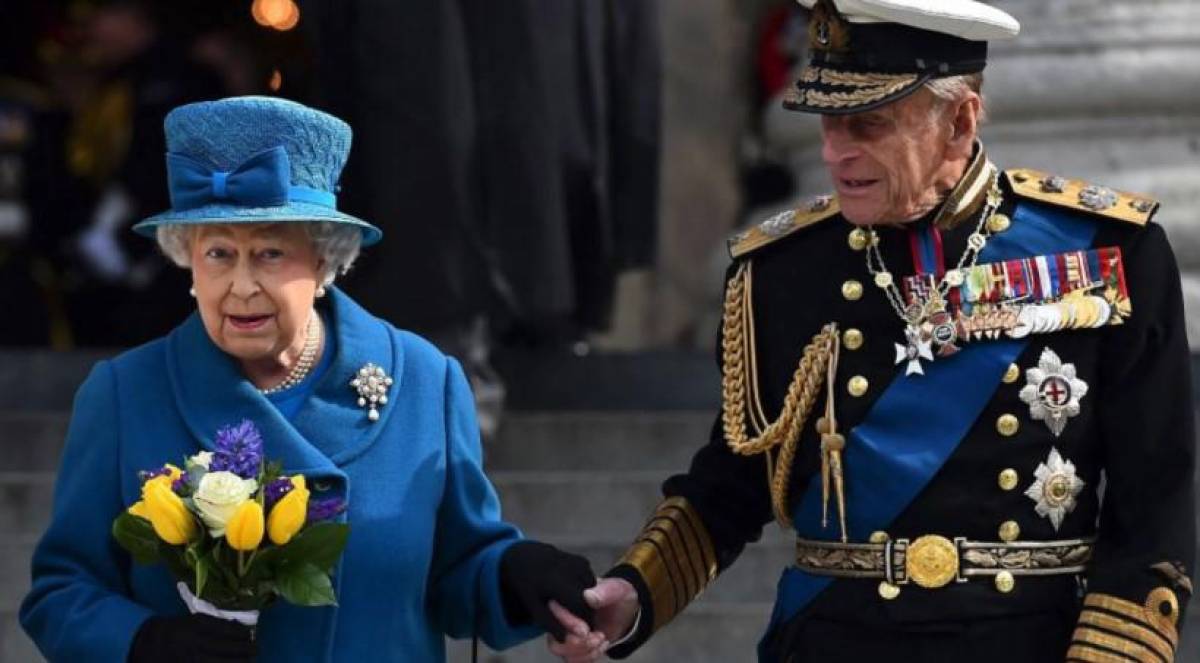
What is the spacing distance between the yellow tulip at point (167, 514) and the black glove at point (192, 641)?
0.14 metres

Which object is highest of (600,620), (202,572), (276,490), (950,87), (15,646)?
(950,87)

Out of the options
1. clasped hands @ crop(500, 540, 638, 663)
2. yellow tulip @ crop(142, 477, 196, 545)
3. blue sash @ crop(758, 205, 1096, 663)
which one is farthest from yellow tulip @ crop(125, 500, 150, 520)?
blue sash @ crop(758, 205, 1096, 663)

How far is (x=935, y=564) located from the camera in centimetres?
538

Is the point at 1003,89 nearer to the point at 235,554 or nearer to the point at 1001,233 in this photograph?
the point at 1001,233

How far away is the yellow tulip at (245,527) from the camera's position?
5.11m

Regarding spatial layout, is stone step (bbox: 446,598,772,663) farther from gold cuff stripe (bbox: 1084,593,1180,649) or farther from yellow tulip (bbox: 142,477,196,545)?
yellow tulip (bbox: 142,477,196,545)

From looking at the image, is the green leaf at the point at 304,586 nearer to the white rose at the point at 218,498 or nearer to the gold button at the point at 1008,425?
the white rose at the point at 218,498

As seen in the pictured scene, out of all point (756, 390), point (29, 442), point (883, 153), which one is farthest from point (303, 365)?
point (29, 442)

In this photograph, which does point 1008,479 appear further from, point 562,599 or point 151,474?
point 151,474

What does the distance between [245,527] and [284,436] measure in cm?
27

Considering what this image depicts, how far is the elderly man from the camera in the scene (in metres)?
5.36

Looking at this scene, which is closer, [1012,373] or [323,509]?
[323,509]

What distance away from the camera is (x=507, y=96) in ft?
29.6

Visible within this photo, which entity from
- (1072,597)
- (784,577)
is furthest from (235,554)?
(1072,597)
